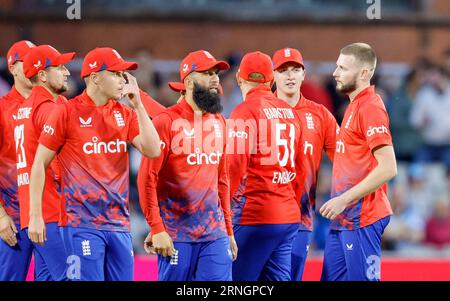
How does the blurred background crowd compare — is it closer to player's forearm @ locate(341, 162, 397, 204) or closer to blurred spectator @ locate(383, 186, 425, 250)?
blurred spectator @ locate(383, 186, 425, 250)

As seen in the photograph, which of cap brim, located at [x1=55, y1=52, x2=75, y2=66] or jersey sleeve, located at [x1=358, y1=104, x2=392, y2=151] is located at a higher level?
cap brim, located at [x1=55, y1=52, x2=75, y2=66]

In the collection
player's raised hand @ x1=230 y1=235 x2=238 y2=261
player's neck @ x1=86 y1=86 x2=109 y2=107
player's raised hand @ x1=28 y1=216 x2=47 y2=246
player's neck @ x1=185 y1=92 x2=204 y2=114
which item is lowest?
player's raised hand @ x1=230 y1=235 x2=238 y2=261

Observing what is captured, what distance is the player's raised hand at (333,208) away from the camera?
1016cm

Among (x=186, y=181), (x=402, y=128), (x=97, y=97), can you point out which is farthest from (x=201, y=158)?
(x=402, y=128)

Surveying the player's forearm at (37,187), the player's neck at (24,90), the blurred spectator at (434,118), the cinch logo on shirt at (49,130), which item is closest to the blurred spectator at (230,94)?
the blurred spectator at (434,118)

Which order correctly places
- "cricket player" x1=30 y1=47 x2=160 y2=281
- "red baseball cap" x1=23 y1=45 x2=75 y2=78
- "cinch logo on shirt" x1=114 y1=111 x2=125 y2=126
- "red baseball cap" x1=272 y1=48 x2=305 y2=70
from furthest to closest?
"red baseball cap" x1=272 y1=48 x2=305 y2=70 < "red baseball cap" x1=23 y1=45 x2=75 y2=78 < "cinch logo on shirt" x1=114 y1=111 x2=125 y2=126 < "cricket player" x1=30 y1=47 x2=160 y2=281

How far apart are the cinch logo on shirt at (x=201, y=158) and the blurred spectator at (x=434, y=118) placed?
26.4 feet

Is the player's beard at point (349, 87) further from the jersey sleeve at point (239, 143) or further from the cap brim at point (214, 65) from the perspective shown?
the cap brim at point (214, 65)

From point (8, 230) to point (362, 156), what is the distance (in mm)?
3140

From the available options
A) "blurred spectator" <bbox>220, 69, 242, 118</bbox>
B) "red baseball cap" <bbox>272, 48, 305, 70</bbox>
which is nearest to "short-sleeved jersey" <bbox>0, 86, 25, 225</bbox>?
"red baseball cap" <bbox>272, 48, 305, 70</bbox>

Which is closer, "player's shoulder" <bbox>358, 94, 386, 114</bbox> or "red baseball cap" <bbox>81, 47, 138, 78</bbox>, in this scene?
"red baseball cap" <bbox>81, 47, 138, 78</bbox>

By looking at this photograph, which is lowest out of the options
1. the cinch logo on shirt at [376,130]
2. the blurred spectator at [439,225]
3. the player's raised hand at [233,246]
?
the blurred spectator at [439,225]

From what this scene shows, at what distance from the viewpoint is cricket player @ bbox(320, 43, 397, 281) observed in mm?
10391

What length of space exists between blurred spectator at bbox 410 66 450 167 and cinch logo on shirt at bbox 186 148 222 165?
26.4ft
